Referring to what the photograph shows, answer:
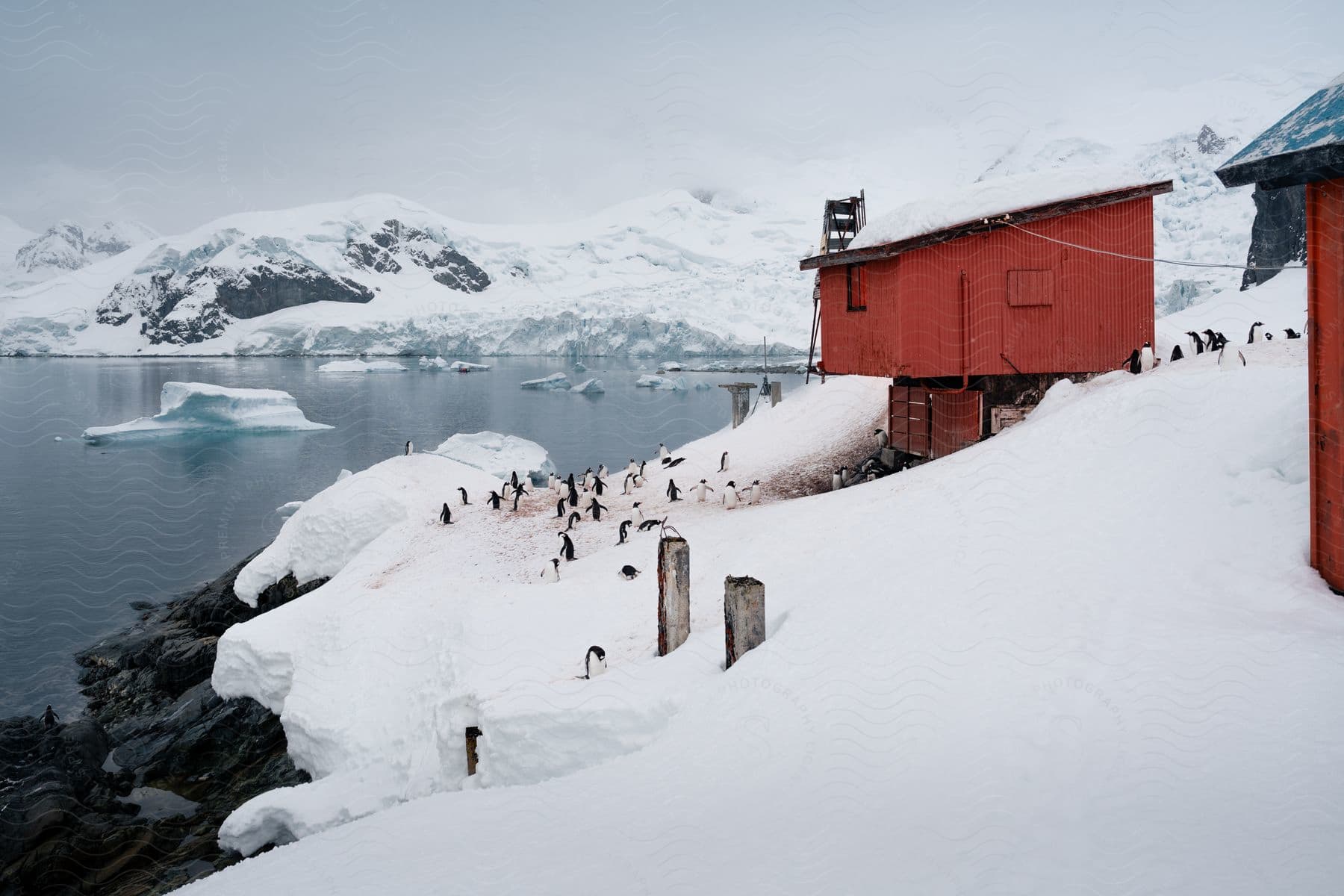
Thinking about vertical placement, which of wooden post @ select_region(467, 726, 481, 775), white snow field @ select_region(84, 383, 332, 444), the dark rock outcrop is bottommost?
wooden post @ select_region(467, 726, 481, 775)

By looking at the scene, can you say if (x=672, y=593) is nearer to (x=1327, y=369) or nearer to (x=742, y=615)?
(x=742, y=615)

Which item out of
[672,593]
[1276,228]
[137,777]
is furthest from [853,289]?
[1276,228]

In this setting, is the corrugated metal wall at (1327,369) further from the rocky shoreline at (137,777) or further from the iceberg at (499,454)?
the iceberg at (499,454)

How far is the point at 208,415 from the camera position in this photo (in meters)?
45.8

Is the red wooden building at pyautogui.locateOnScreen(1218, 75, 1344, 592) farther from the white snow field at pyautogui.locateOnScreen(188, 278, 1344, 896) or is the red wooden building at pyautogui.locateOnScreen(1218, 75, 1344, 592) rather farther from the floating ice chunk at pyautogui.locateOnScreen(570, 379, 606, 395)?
the floating ice chunk at pyautogui.locateOnScreen(570, 379, 606, 395)

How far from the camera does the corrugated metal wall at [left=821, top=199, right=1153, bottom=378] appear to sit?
14.2 m

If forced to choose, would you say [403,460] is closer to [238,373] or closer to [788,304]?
[788,304]

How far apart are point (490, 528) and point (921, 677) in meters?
12.1

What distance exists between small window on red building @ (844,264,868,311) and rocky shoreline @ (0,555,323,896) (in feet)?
→ 41.5

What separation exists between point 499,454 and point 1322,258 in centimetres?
2437

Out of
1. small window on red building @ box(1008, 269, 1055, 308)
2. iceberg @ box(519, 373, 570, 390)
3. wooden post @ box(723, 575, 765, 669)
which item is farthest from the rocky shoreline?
iceberg @ box(519, 373, 570, 390)

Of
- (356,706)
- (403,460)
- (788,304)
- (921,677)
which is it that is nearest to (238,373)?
(788,304)

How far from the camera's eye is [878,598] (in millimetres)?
7824

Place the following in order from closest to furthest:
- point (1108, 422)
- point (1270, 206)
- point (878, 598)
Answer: point (878, 598)
point (1108, 422)
point (1270, 206)
